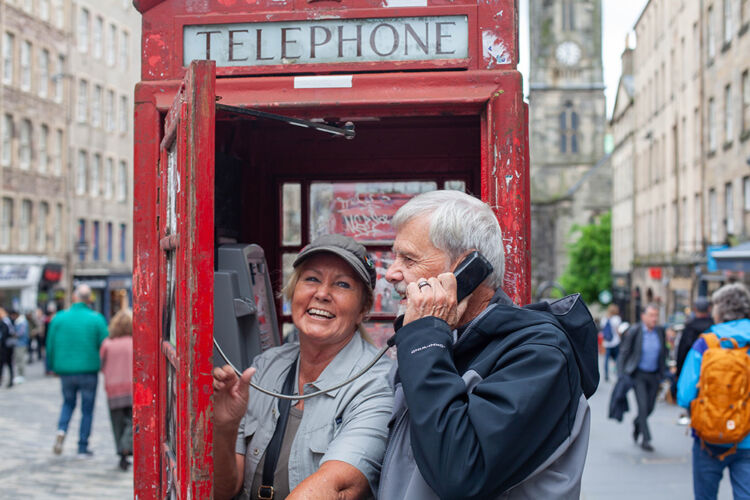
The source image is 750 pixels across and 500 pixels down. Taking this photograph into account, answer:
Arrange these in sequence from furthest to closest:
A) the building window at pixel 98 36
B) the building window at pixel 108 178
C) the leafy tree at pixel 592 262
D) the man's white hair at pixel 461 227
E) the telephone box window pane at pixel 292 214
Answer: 1. the leafy tree at pixel 592 262
2. the building window at pixel 108 178
3. the building window at pixel 98 36
4. the telephone box window pane at pixel 292 214
5. the man's white hair at pixel 461 227

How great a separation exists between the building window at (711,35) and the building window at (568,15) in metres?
53.3

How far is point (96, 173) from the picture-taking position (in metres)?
44.0

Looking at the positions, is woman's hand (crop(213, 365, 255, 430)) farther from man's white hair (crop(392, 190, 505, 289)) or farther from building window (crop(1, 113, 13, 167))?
building window (crop(1, 113, 13, 167))

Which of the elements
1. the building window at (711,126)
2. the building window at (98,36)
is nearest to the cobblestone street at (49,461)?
the building window at (711,126)

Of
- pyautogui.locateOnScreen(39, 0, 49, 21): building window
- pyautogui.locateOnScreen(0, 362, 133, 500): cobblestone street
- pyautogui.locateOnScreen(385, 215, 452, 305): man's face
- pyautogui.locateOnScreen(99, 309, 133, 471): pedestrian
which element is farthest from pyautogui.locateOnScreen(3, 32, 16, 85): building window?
pyautogui.locateOnScreen(385, 215, 452, 305): man's face

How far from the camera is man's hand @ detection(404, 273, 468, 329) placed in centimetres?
257

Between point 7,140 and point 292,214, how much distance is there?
32.5 meters

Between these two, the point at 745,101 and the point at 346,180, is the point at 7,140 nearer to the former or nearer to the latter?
the point at 745,101

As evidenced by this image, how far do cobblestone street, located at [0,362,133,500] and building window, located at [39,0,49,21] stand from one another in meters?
25.1

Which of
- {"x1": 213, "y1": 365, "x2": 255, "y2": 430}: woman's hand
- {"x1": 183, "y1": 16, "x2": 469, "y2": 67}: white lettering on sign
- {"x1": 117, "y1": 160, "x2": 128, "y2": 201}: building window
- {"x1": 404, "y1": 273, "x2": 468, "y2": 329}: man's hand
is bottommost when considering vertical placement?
{"x1": 213, "y1": 365, "x2": 255, "y2": 430}: woman's hand

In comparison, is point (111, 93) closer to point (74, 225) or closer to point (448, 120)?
point (74, 225)

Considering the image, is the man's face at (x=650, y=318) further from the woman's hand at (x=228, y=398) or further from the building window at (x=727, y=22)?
the building window at (x=727, y=22)

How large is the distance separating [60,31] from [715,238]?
26500 mm

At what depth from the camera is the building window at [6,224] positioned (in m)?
35.1
